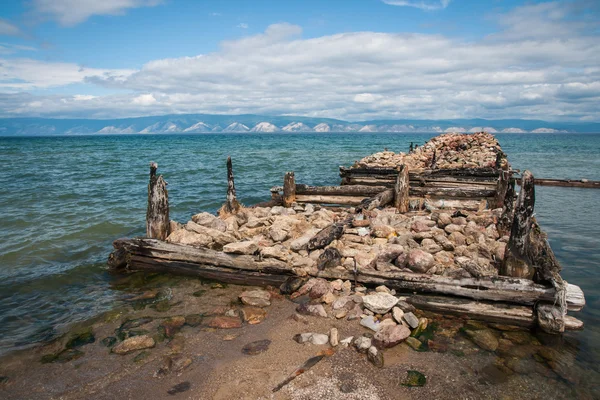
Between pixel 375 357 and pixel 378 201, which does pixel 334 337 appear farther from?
pixel 378 201

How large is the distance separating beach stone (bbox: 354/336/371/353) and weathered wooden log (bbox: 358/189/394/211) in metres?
6.17

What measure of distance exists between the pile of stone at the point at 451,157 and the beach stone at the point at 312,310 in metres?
18.8

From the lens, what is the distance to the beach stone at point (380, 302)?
249 inches

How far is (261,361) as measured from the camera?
209 inches

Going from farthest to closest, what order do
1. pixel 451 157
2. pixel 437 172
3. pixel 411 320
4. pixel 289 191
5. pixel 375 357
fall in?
pixel 451 157, pixel 437 172, pixel 289 191, pixel 411 320, pixel 375 357

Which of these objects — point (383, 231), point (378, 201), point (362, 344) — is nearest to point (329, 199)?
point (378, 201)

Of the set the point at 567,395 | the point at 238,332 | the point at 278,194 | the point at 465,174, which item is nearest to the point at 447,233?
the point at 567,395

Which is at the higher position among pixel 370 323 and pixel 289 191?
pixel 289 191

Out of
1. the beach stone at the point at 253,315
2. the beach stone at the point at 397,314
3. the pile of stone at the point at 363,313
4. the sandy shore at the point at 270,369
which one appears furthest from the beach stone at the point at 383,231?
the beach stone at the point at 253,315

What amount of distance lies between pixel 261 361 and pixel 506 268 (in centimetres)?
482

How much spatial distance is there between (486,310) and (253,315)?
4.26 m

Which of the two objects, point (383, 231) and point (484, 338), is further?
point (383, 231)

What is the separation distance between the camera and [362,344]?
5461mm

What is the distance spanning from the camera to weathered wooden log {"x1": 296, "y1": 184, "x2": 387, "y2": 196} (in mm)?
14023
